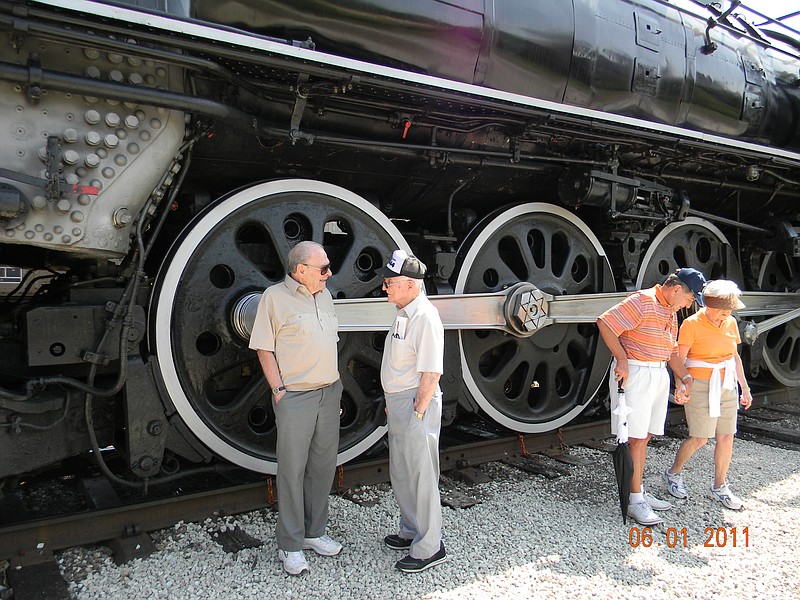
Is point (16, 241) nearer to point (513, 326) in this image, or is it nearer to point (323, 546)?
point (323, 546)

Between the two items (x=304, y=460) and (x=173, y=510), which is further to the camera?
(x=173, y=510)

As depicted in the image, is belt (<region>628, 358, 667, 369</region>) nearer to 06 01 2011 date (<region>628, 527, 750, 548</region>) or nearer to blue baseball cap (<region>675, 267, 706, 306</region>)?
blue baseball cap (<region>675, 267, 706, 306</region>)

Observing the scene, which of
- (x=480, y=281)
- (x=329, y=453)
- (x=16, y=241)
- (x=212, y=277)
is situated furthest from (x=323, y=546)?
(x=480, y=281)

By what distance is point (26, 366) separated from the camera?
3039mm

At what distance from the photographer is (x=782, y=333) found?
658cm

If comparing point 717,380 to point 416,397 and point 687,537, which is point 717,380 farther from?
point 416,397

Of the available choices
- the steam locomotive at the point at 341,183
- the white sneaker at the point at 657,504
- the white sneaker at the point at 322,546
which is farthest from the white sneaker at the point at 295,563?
the white sneaker at the point at 657,504

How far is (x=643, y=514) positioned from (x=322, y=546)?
65.7 inches

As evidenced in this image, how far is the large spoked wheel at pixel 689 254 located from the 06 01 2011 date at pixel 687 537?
225cm

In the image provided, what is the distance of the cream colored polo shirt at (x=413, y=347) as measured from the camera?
2.76m

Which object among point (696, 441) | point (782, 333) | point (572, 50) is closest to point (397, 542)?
point (696, 441)

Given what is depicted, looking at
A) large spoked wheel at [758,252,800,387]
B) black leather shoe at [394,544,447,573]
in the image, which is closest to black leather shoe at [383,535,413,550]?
black leather shoe at [394,544,447,573]

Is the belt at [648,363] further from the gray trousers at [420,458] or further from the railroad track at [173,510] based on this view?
the gray trousers at [420,458]

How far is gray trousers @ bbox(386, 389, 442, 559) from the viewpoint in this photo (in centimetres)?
281
